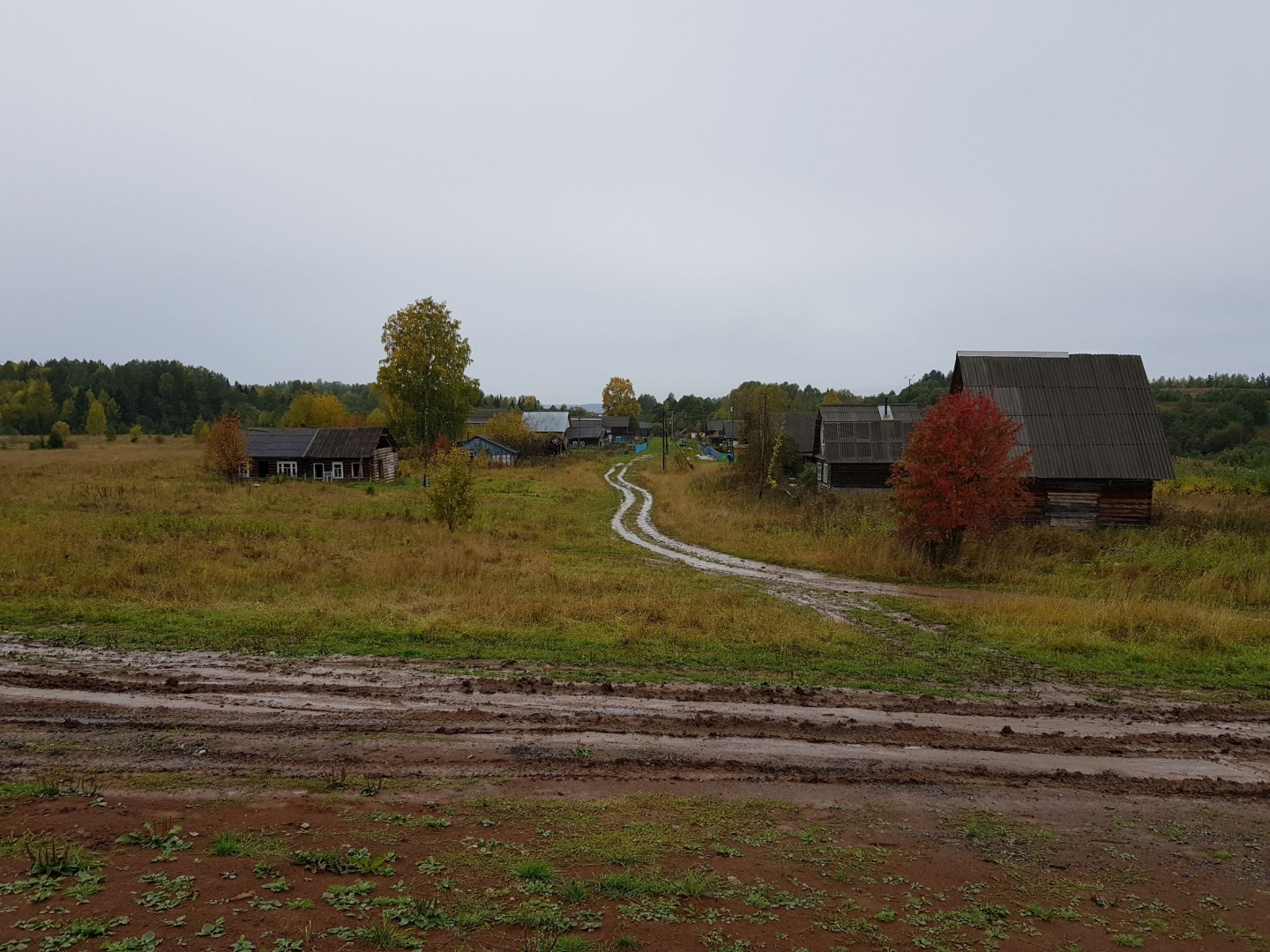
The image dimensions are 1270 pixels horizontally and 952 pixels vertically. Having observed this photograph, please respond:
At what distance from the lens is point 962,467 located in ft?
68.7

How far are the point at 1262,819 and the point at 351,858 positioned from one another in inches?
375

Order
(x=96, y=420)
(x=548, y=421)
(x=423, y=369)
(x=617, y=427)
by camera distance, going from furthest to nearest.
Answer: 1. (x=617, y=427)
2. (x=96, y=420)
3. (x=548, y=421)
4. (x=423, y=369)

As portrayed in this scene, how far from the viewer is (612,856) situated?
20.1ft

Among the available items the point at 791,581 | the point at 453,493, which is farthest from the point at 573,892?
the point at 453,493

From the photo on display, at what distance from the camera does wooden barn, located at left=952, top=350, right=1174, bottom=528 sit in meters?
29.4

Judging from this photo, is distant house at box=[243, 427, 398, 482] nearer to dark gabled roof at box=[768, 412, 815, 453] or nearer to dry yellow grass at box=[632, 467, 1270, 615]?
dry yellow grass at box=[632, 467, 1270, 615]

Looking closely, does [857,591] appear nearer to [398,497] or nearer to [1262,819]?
[1262,819]

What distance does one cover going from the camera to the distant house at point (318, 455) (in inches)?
2084

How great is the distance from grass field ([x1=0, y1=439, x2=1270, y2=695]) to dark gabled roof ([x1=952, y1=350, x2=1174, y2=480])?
3.27 meters

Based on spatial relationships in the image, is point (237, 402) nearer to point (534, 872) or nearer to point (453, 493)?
point (453, 493)

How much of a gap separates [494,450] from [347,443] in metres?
17.9

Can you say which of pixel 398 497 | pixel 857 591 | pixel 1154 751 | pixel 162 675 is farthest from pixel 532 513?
pixel 1154 751

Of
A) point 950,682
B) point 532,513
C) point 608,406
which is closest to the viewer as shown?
point 950,682

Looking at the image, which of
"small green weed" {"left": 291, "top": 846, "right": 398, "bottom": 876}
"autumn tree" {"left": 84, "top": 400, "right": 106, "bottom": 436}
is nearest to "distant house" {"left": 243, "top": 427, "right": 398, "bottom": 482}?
"small green weed" {"left": 291, "top": 846, "right": 398, "bottom": 876}
